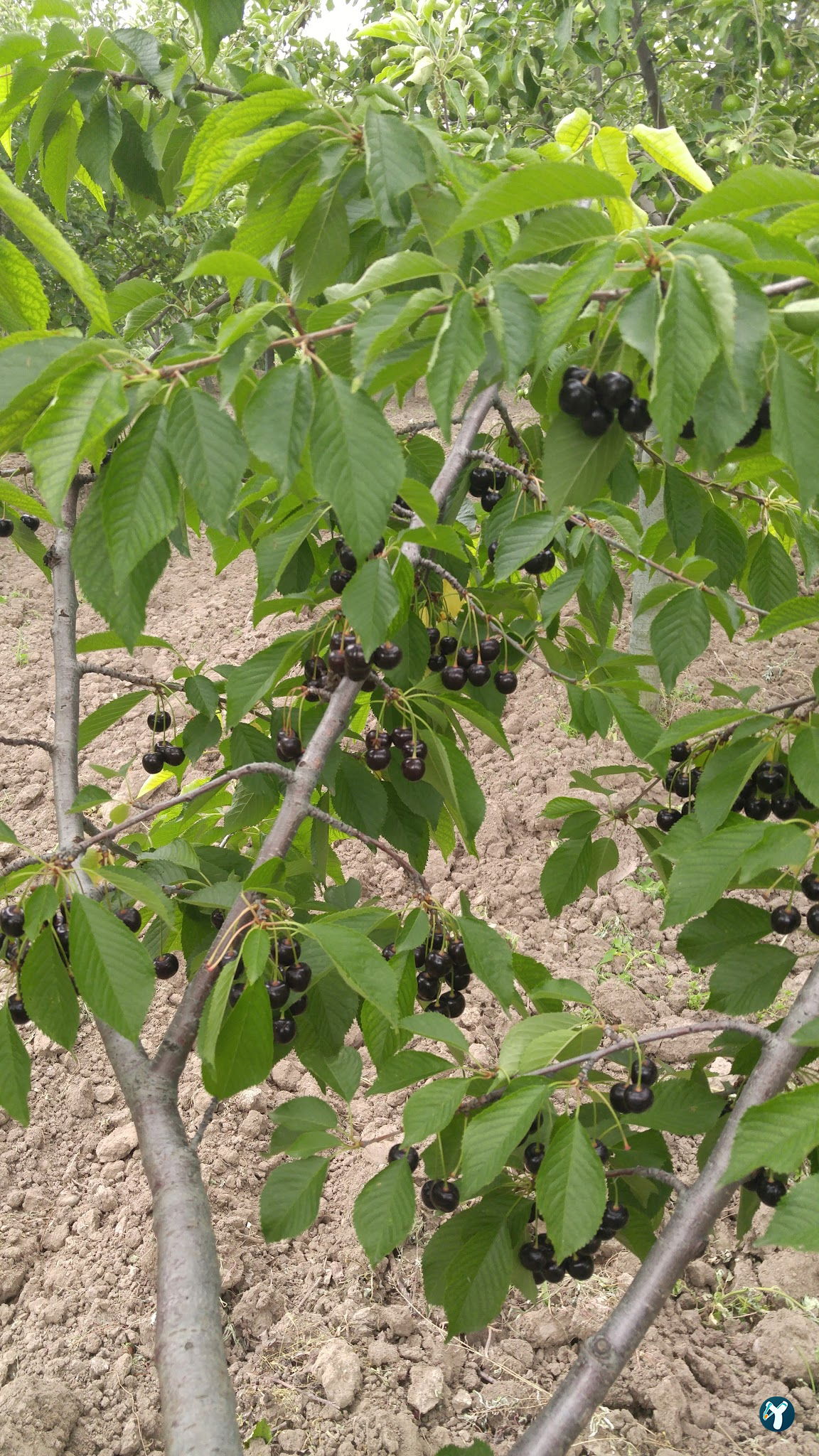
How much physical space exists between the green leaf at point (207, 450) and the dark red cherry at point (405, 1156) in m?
0.90

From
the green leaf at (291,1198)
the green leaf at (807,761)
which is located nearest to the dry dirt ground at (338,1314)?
the green leaf at (291,1198)

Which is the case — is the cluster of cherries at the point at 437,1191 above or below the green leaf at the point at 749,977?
below

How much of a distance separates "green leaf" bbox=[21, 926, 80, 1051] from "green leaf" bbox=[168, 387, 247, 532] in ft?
2.28

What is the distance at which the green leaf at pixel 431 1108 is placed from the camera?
48.1 inches

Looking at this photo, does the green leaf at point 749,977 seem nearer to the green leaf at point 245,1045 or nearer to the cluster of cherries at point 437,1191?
the cluster of cherries at point 437,1191

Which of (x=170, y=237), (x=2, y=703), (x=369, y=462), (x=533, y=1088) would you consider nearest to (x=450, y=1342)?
(x=533, y=1088)

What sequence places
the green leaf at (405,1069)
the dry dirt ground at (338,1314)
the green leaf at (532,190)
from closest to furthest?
1. the green leaf at (532,190)
2. the green leaf at (405,1069)
3. the dry dirt ground at (338,1314)

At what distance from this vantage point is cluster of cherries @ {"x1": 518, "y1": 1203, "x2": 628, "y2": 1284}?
145 centimetres

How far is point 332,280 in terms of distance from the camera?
1.30 m

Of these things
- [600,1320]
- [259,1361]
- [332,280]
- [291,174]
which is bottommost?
[600,1320]

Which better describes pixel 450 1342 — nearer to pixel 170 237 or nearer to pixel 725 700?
pixel 725 700

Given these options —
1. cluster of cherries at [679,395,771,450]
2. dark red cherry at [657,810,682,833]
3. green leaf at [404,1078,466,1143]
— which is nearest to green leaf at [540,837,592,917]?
dark red cherry at [657,810,682,833]

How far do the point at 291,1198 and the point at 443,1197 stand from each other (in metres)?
0.25

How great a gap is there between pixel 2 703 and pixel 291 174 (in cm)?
533
